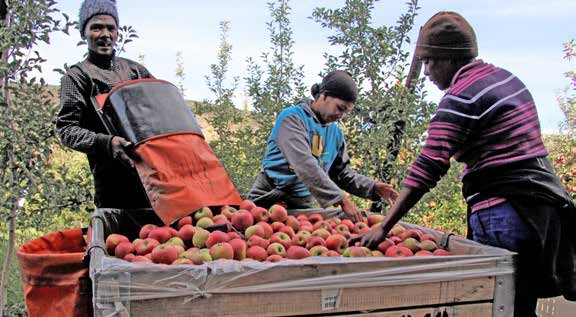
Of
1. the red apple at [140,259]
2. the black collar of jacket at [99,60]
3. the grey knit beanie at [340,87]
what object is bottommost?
the red apple at [140,259]

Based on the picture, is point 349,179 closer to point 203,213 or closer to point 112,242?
point 203,213

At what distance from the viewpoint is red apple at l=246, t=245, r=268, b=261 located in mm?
2246

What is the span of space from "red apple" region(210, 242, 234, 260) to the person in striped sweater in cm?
65

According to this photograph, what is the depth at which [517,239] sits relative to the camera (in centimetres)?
217

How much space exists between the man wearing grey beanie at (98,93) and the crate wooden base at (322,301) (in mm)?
1205

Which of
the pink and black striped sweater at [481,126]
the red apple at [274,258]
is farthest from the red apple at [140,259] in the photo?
the pink and black striped sweater at [481,126]

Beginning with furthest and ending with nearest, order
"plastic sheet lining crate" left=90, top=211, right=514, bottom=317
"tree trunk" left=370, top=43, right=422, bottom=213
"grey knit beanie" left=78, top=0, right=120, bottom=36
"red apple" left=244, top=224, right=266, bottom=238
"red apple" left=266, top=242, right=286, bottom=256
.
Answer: "tree trunk" left=370, top=43, right=422, bottom=213 → "grey knit beanie" left=78, top=0, right=120, bottom=36 → "red apple" left=244, top=224, right=266, bottom=238 → "red apple" left=266, top=242, right=286, bottom=256 → "plastic sheet lining crate" left=90, top=211, right=514, bottom=317

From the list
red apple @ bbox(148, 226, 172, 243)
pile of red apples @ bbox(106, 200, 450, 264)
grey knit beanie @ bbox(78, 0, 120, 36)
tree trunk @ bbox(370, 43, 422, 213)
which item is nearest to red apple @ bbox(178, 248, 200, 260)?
pile of red apples @ bbox(106, 200, 450, 264)

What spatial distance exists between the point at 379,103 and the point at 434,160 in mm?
2343

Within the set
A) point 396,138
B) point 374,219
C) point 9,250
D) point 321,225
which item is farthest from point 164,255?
point 396,138

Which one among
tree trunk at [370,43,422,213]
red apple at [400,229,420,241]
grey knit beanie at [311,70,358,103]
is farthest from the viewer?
tree trunk at [370,43,422,213]

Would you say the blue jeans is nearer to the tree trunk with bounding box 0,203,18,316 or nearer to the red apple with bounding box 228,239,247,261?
the red apple with bounding box 228,239,247,261

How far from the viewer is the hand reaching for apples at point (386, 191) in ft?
10.9

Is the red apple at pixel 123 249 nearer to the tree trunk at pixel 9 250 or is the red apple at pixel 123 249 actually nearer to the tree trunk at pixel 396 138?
the tree trunk at pixel 9 250
